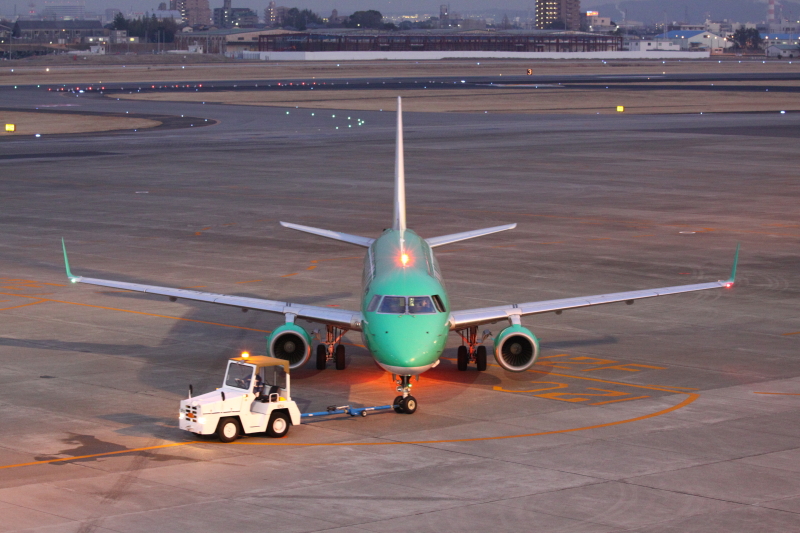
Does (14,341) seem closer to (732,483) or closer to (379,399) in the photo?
(379,399)

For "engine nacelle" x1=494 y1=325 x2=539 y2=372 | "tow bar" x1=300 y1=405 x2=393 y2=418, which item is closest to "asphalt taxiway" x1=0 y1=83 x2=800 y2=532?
"tow bar" x1=300 y1=405 x2=393 y2=418

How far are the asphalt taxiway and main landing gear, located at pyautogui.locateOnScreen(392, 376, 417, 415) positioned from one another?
0.37 metres

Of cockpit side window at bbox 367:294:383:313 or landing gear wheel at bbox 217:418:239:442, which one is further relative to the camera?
cockpit side window at bbox 367:294:383:313

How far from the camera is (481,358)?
30922mm

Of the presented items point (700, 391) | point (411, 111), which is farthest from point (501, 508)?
point (411, 111)

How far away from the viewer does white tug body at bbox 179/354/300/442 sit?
24312 mm

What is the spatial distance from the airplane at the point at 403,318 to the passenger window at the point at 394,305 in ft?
0.08

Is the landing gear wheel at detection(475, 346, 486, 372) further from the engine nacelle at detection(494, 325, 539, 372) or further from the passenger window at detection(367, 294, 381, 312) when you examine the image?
the passenger window at detection(367, 294, 381, 312)

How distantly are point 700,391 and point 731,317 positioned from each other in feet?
32.3

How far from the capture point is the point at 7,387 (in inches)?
1137

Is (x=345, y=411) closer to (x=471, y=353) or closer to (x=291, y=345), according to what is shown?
(x=291, y=345)

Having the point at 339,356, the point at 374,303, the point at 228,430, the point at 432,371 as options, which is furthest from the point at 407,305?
the point at 228,430

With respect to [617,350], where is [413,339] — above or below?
above

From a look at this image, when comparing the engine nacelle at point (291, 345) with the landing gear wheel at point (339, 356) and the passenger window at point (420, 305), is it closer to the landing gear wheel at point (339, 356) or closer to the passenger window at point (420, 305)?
the landing gear wheel at point (339, 356)
